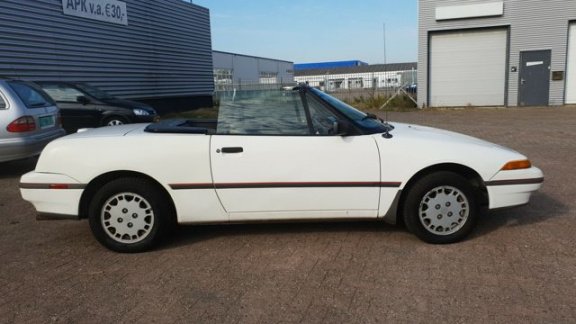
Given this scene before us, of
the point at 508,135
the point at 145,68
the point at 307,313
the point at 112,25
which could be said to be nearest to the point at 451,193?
the point at 307,313

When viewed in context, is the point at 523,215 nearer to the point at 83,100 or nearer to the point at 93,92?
the point at 83,100

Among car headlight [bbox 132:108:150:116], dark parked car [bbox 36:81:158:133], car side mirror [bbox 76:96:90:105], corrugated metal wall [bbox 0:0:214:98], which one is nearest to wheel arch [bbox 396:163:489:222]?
dark parked car [bbox 36:81:158:133]

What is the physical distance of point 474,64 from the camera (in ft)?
67.8

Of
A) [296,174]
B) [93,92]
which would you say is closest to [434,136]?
[296,174]

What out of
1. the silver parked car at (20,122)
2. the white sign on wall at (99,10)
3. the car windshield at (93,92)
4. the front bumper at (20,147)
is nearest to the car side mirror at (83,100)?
the car windshield at (93,92)

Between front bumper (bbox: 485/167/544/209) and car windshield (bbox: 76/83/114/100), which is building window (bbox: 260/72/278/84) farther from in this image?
front bumper (bbox: 485/167/544/209)

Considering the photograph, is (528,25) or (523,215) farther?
(528,25)

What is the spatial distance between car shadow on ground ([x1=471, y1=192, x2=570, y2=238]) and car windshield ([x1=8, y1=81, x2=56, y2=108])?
267 inches

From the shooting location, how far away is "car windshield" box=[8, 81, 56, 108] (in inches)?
298

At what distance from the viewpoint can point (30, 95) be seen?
7.80 meters

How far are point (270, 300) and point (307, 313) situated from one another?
306mm

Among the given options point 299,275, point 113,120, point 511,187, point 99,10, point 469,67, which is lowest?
point 299,275

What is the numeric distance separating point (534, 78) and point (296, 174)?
19.1m

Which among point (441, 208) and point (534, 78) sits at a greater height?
point (534, 78)
